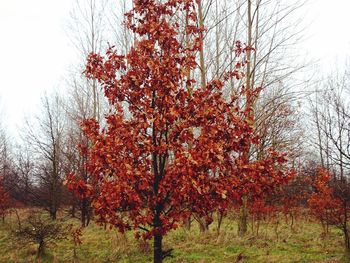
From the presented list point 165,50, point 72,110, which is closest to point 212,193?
point 165,50

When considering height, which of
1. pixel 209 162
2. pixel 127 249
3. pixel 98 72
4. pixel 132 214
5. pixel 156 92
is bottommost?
pixel 127 249

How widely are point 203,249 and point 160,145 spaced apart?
6.93 metres

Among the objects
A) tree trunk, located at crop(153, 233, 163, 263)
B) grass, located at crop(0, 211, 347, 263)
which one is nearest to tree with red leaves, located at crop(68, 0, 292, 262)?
tree trunk, located at crop(153, 233, 163, 263)

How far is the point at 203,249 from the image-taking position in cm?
1062

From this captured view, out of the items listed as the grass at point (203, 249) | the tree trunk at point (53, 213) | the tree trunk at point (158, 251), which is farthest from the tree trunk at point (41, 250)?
the tree trunk at point (53, 213)

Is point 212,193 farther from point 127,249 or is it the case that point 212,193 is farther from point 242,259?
point 127,249

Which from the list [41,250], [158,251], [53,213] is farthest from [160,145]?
[53,213]

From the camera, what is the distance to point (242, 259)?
362 inches

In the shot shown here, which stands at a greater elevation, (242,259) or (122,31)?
(122,31)

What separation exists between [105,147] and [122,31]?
11.9 metres

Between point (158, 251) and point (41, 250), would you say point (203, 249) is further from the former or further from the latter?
point (158, 251)

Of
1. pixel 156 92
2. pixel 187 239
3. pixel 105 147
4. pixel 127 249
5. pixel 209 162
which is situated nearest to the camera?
pixel 209 162

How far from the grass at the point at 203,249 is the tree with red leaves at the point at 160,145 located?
16.6ft

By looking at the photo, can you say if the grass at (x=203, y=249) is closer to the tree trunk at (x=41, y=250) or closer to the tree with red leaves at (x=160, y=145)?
the tree trunk at (x=41, y=250)
